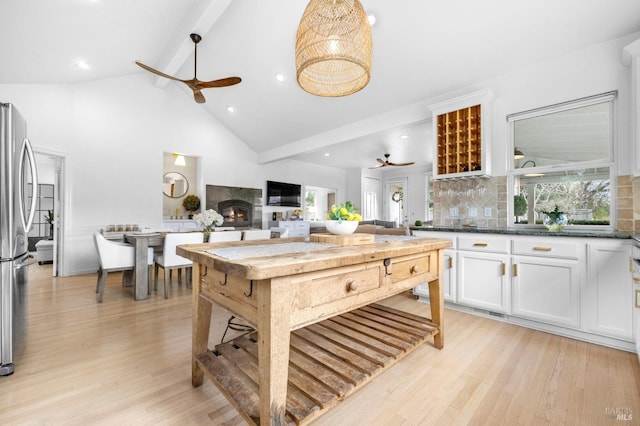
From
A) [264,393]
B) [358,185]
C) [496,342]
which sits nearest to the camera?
[264,393]

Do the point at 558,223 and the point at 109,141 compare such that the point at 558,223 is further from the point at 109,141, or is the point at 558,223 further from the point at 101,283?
the point at 109,141

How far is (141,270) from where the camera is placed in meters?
3.36

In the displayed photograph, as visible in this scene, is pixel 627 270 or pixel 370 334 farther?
pixel 627 270

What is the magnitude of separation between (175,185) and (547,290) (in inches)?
280

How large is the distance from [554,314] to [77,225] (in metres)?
6.54

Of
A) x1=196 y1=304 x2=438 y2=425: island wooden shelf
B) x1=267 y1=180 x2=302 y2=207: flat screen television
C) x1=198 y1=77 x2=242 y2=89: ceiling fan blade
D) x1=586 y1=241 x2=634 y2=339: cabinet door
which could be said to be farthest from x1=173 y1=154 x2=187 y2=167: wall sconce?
x1=586 y1=241 x2=634 y2=339: cabinet door

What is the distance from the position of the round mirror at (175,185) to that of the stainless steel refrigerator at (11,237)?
4.98m

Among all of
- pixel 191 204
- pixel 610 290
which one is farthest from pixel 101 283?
pixel 610 290

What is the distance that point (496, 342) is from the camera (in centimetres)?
224

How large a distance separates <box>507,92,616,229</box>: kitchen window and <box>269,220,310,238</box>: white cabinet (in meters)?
5.06

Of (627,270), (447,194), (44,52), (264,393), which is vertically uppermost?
(44,52)

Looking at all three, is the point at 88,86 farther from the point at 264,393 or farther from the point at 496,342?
the point at 496,342

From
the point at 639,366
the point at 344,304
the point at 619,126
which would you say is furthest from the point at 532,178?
the point at 344,304

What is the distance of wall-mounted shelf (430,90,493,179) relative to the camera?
122 inches
